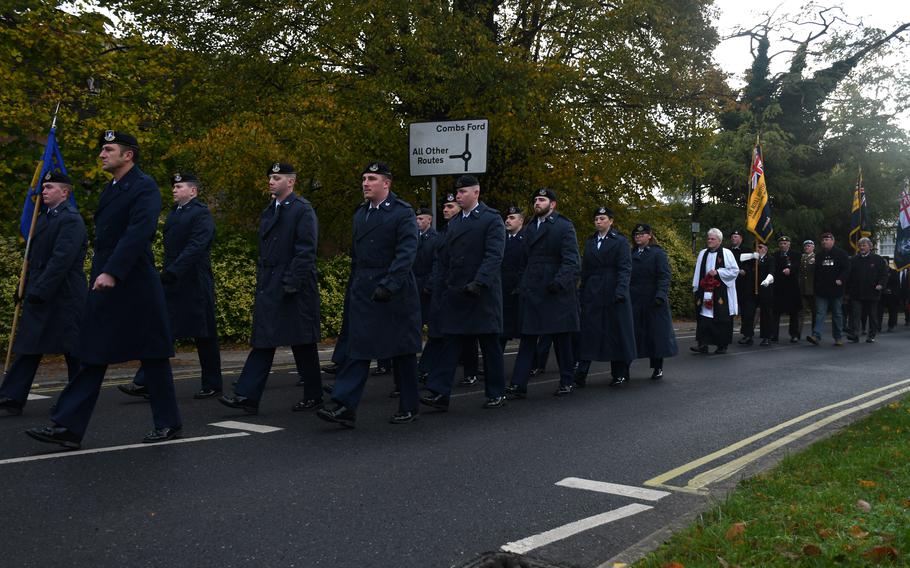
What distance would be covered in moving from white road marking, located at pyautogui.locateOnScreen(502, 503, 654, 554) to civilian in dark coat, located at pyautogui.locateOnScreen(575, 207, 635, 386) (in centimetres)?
527

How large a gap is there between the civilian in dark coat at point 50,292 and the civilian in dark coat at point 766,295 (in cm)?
1252

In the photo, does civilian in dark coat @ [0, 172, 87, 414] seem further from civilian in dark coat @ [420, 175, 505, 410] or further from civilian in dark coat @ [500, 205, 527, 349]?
civilian in dark coat @ [500, 205, 527, 349]

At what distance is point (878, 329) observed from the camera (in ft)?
68.4

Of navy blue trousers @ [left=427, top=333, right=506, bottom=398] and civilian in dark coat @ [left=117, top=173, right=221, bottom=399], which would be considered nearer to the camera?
navy blue trousers @ [left=427, top=333, right=506, bottom=398]

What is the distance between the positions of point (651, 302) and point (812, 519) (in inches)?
281

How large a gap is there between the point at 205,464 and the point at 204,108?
12.9m

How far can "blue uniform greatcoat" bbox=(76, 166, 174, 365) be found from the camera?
227 inches

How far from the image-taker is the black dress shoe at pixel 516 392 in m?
8.77

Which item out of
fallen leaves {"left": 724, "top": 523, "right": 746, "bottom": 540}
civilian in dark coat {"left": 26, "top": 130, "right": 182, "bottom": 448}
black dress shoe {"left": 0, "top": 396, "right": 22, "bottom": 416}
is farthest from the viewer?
black dress shoe {"left": 0, "top": 396, "right": 22, "bottom": 416}

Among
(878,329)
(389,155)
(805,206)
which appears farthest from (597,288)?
(805,206)

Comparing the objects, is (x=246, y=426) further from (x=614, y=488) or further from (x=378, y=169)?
(x=614, y=488)

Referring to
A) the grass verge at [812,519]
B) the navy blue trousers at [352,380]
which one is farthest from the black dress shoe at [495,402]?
the grass verge at [812,519]

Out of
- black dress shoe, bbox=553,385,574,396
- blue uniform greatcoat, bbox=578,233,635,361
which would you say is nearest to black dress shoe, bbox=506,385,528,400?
black dress shoe, bbox=553,385,574,396

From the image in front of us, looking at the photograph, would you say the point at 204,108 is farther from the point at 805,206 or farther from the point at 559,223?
the point at 805,206
